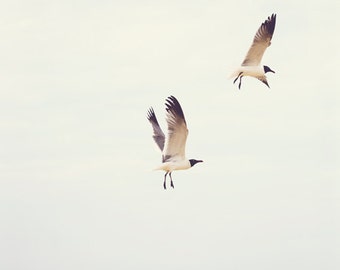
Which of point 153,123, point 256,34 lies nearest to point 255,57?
point 256,34

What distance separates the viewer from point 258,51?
110 ft

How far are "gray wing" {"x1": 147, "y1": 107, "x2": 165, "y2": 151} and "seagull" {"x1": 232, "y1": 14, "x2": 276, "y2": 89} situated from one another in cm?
301

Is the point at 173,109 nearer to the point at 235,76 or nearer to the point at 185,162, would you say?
the point at 185,162

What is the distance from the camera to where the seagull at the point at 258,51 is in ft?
108

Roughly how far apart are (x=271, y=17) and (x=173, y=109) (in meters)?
6.19

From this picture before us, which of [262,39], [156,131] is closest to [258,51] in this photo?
[262,39]

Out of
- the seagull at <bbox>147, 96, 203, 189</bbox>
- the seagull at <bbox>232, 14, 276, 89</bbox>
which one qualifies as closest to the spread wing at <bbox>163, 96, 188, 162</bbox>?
the seagull at <bbox>147, 96, 203, 189</bbox>

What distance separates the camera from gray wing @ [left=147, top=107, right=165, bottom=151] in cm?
3268

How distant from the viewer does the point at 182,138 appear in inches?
1169

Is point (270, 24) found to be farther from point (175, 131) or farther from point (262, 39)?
point (175, 131)

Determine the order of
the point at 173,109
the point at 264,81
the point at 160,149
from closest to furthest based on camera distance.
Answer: the point at 173,109
the point at 160,149
the point at 264,81

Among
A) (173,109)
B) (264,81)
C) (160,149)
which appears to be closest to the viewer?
(173,109)

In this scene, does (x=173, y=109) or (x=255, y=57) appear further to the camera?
(x=255, y=57)

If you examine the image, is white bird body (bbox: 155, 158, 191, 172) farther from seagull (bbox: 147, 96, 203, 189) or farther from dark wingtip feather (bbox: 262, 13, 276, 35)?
dark wingtip feather (bbox: 262, 13, 276, 35)
